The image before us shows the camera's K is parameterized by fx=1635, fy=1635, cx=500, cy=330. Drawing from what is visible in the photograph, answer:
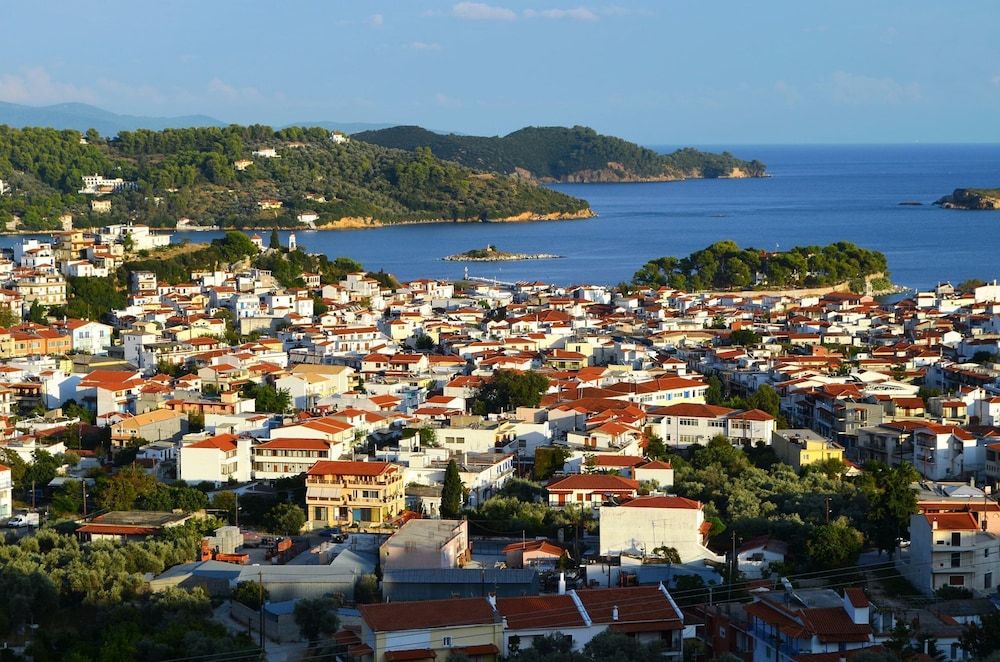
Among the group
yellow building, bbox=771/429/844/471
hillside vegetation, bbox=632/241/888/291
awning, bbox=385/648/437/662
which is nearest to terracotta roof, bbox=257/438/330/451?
yellow building, bbox=771/429/844/471

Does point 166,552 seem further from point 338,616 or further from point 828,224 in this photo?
point 828,224

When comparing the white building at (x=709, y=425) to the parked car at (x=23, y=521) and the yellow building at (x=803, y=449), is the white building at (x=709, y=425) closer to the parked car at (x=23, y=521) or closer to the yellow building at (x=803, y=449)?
the yellow building at (x=803, y=449)

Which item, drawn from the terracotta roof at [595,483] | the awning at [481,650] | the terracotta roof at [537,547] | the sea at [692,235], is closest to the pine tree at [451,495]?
the terracotta roof at [595,483]

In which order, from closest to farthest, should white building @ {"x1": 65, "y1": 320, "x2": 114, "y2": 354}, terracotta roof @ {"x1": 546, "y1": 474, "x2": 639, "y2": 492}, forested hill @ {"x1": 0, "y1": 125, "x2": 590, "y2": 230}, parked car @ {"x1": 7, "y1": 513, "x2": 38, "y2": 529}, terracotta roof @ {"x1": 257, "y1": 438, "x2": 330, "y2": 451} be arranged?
1. terracotta roof @ {"x1": 546, "y1": 474, "x2": 639, "y2": 492}
2. parked car @ {"x1": 7, "y1": 513, "x2": 38, "y2": 529}
3. terracotta roof @ {"x1": 257, "y1": 438, "x2": 330, "y2": 451}
4. white building @ {"x1": 65, "y1": 320, "x2": 114, "y2": 354}
5. forested hill @ {"x1": 0, "y1": 125, "x2": 590, "y2": 230}

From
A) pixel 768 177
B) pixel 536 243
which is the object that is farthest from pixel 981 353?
pixel 768 177

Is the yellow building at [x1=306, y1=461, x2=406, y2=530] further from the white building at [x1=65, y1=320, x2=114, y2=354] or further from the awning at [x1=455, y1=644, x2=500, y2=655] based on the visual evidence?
the white building at [x1=65, y1=320, x2=114, y2=354]

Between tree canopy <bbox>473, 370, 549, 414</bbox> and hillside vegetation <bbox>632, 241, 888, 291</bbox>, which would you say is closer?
tree canopy <bbox>473, 370, 549, 414</bbox>

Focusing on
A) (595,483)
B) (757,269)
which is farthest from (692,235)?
(595,483)
